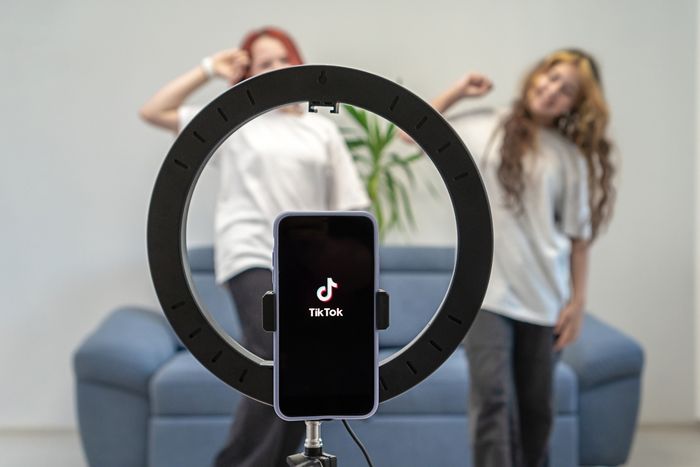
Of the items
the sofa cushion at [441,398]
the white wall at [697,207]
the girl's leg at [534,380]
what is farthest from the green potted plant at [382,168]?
the girl's leg at [534,380]

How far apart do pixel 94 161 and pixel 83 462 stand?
1159mm

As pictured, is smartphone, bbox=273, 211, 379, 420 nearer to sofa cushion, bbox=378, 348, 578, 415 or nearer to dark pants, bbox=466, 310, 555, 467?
dark pants, bbox=466, 310, 555, 467

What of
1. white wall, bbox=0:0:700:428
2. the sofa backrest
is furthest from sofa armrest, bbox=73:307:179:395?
white wall, bbox=0:0:700:428

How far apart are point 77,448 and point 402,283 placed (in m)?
1.31

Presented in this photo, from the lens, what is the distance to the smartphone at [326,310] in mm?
627

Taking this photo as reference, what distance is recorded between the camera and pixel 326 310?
0.63 m

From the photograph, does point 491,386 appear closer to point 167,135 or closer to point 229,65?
point 229,65

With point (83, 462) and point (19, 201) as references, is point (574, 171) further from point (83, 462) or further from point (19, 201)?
point (19, 201)

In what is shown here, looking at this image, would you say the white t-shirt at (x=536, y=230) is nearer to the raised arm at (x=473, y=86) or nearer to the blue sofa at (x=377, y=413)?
the raised arm at (x=473, y=86)

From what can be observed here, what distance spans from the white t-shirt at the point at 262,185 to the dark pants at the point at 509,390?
41 cm

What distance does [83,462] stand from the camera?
3.22m

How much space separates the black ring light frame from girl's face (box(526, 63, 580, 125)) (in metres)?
1.52

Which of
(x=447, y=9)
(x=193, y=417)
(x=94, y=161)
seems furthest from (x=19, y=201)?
(x=447, y=9)

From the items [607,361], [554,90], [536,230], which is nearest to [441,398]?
[607,361]
